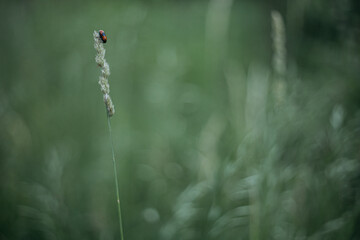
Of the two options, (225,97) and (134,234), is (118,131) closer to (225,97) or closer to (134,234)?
(134,234)

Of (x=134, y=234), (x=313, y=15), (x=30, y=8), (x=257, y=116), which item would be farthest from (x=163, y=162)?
(x=30, y=8)

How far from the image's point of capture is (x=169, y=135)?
2.17 metres

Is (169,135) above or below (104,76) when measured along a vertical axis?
below

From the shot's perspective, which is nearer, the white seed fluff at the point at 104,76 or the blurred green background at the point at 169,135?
the white seed fluff at the point at 104,76

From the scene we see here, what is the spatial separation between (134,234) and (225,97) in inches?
68.2

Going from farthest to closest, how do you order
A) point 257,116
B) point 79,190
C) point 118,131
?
point 118,131 < point 79,190 < point 257,116

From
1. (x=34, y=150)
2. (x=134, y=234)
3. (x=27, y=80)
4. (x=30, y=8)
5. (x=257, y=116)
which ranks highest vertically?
(x=30, y=8)

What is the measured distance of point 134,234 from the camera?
151 centimetres

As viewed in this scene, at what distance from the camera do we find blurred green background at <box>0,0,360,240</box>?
1.29 meters

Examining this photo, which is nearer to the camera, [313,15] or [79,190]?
[79,190]

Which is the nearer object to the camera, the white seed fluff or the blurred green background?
the white seed fluff

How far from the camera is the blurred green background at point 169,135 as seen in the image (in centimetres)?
129

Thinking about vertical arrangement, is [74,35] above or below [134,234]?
above

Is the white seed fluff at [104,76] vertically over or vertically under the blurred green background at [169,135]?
over
